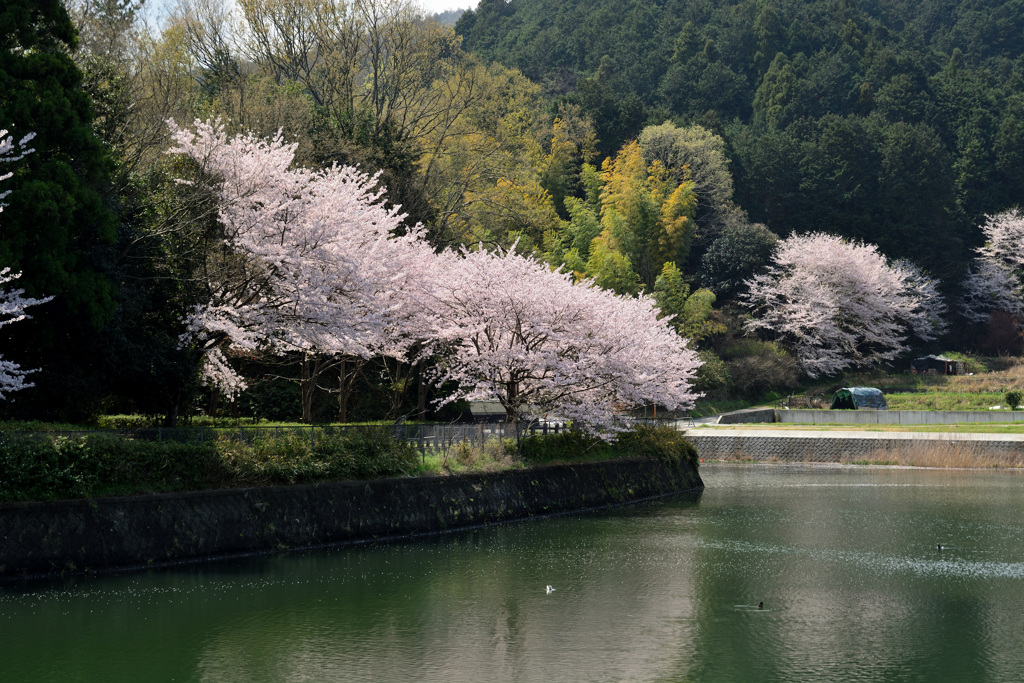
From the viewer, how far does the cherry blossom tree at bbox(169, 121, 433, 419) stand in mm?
29359

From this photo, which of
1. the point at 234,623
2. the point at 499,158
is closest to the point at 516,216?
the point at 499,158

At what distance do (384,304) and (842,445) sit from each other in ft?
87.7

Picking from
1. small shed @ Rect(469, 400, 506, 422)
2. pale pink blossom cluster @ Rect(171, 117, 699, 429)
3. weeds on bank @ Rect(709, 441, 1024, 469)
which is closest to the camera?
pale pink blossom cluster @ Rect(171, 117, 699, 429)

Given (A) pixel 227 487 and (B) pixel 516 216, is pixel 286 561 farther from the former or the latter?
(B) pixel 516 216

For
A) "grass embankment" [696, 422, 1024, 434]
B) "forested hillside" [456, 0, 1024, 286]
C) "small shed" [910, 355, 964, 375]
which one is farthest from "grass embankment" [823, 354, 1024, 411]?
"forested hillside" [456, 0, 1024, 286]

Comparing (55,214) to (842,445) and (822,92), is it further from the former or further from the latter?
(822,92)

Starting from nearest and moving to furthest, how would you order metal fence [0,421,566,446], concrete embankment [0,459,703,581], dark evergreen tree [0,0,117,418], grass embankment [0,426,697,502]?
1. concrete embankment [0,459,703,581]
2. grass embankment [0,426,697,502]
3. metal fence [0,421,566,446]
4. dark evergreen tree [0,0,117,418]

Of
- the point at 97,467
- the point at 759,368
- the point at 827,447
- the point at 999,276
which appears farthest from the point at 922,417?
the point at 97,467

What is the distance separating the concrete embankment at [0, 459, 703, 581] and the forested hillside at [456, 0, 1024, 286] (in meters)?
69.1

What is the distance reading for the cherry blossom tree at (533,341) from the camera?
107ft

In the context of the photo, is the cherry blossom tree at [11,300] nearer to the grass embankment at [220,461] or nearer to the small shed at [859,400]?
the grass embankment at [220,461]

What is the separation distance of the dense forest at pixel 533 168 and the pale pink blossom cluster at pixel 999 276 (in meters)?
0.28

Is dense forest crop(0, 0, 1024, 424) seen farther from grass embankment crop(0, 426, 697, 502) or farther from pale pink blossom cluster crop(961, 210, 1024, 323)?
grass embankment crop(0, 426, 697, 502)

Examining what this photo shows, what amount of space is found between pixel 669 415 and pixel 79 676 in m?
51.6
